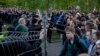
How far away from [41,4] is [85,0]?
71.6 feet

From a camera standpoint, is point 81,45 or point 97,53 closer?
→ point 97,53

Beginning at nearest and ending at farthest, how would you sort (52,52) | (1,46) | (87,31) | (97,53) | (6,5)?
(97,53), (1,46), (87,31), (52,52), (6,5)

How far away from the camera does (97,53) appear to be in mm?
7645

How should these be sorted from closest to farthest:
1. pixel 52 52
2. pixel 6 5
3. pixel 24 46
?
pixel 24 46
pixel 52 52
pixel 6 5

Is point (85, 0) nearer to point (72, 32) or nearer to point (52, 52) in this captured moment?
point (52, 52)

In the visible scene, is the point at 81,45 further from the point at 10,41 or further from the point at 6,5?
the point at 6,5

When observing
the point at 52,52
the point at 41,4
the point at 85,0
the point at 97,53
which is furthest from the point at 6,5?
the point at 97,53

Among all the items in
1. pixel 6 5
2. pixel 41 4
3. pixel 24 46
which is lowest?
pixel 6 5

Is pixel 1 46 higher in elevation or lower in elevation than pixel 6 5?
higher

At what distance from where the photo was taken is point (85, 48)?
8898 millimetres

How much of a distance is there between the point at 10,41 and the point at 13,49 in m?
0.24

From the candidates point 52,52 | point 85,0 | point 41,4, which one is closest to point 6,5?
point 85,0

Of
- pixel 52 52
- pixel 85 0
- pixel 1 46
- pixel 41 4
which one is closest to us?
pixel 1 46

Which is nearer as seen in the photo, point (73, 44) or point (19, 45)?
point (73, 44)
